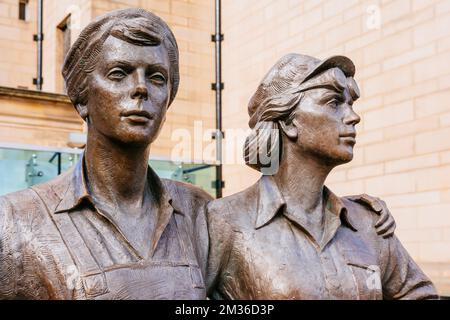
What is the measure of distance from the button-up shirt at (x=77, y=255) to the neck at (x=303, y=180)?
0.47m

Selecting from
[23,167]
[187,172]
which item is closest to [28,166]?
[23,167]

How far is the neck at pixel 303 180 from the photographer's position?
249 cm

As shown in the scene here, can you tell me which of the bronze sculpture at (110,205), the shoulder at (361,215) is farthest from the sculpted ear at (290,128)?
the bronze sculpture at (110,205)

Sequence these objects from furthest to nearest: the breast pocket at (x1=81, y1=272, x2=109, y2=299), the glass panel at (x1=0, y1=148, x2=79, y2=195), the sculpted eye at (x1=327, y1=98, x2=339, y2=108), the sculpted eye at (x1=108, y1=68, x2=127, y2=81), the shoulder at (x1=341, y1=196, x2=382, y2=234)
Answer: the glass panel at (x1=0, y1=148, x2=79, y2=195)
the shoulder at (x1=341, y1=196, x2=382, y2=234)
the sculpted eye at (x1=327, y1=98, x2=339, y2=108)
the sculpted eye at (x1=108, y1=68, x2=127, y2=81)
the breast pocket at (x1=81, y1=272, x2=109, y2=299)

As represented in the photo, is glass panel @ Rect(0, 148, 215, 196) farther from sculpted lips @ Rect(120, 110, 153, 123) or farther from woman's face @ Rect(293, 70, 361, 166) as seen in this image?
sculpted lips @ Rect(120, 110, 153, 123)

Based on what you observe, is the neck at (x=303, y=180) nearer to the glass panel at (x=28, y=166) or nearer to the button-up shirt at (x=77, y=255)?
the button-up shirt at (x=77, y=255)

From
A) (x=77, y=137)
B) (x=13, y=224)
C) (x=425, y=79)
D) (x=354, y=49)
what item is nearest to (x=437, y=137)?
(x=425, y=79)

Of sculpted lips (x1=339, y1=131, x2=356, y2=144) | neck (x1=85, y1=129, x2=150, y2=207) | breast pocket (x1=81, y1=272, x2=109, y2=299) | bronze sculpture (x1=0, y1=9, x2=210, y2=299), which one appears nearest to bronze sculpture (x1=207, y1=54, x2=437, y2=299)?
sculpted lips (x1=339, y1=131, x2=356, y2=144)

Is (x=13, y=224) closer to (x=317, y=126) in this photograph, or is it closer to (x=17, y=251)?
(x=17, y=251)

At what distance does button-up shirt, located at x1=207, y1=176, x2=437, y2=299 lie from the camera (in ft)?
7.63

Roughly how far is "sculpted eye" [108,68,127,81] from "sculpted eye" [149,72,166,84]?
8cm

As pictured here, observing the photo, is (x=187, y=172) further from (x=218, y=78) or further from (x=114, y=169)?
(x=114, y=169)

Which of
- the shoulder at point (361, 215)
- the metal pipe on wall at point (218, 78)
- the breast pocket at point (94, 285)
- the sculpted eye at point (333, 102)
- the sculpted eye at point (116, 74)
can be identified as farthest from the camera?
the metal pipe on wall at point (218, 78)
